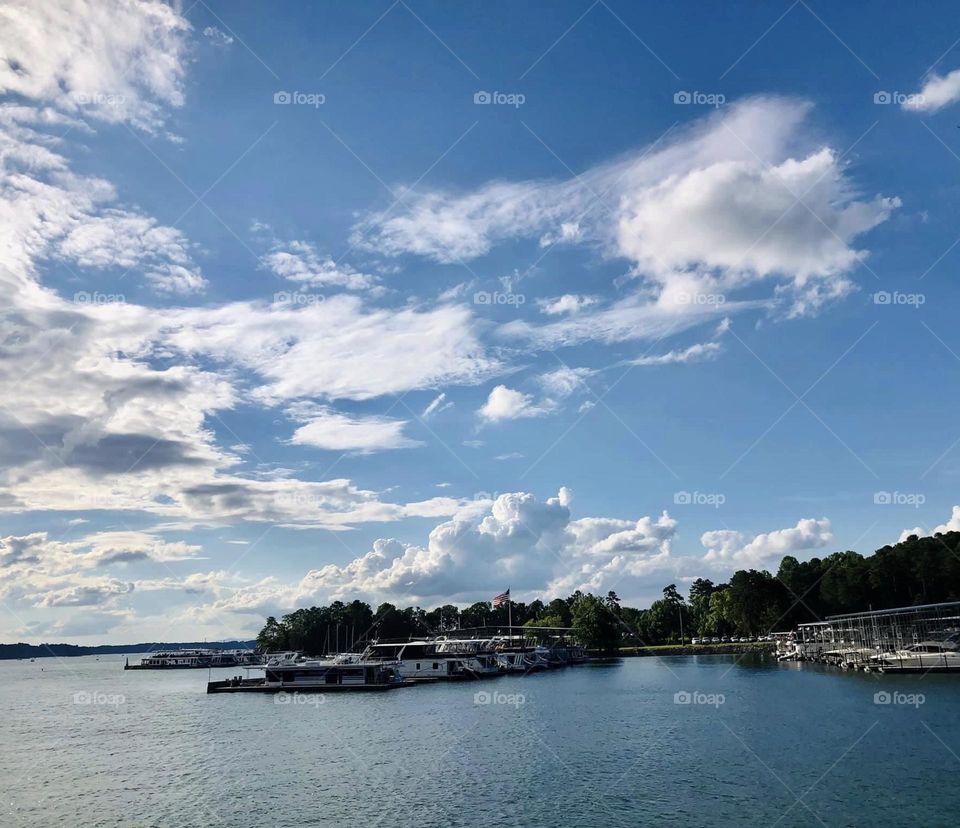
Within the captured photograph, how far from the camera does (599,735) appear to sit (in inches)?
2753

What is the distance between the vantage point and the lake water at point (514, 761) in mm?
43906

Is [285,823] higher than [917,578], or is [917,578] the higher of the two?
[917,578]

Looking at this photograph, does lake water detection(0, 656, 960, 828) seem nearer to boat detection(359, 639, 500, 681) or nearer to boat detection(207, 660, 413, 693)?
boat detection(207, 660, 413, 693)

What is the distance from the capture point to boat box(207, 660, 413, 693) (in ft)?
404

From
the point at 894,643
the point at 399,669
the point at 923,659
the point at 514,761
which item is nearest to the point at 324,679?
the point at 399,669

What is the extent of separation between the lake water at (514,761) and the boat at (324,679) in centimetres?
1556

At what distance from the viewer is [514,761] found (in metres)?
58.6

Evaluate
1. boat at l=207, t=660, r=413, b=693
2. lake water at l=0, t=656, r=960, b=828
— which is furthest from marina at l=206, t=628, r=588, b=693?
lake water at l=0, t=656, r=960, b=828

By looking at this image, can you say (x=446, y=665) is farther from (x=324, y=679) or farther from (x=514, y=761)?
(x=514, y=761)

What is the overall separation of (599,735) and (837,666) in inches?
3538

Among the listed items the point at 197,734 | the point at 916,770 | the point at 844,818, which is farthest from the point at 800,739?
the point at 197,734

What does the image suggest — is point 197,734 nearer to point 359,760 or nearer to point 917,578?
point 359,760

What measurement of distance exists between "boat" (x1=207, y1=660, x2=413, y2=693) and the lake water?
15.6m

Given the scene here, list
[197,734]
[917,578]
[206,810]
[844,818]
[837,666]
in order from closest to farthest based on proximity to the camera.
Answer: [844,818] → [206,810] → [197,734] → [837,666] → [917,578]
